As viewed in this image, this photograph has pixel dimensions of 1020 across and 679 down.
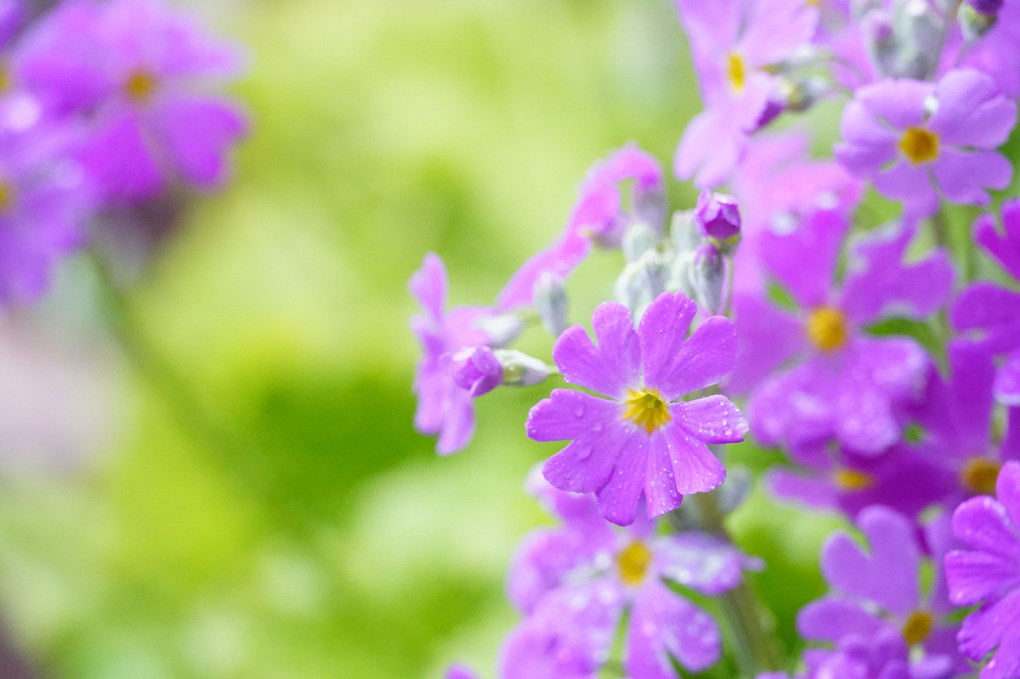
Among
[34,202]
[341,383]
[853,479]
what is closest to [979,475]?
[853,479]

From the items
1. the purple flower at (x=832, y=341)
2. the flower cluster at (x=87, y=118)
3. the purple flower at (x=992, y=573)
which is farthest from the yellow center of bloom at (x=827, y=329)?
the flower cluster at (x=87, y=118)

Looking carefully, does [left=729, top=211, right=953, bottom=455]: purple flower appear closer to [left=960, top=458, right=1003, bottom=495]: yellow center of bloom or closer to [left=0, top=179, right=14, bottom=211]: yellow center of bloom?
[left=960, top=458, right=1003, bottom=495]: yellow center of bloom

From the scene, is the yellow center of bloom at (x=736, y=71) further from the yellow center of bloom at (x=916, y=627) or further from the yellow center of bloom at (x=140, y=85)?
the yellow center of bloom at (x=140, y=85)

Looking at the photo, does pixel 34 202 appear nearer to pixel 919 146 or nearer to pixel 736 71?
pixel 736 71

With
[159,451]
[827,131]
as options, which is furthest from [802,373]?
[159,451]

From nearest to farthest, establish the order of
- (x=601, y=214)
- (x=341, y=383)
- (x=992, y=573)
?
(x=992, y=573) < (x=601, y=214) < (x=341, y=383)

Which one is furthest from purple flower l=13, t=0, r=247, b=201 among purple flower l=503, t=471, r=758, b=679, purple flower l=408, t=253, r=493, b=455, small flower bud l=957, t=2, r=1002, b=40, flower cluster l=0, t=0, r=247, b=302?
small flower bud l=957, t=2, r=1002, b=40
